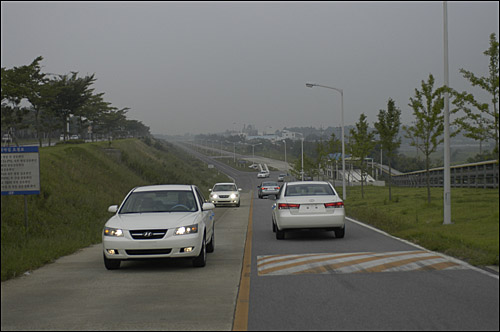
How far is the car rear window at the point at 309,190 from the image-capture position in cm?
1571

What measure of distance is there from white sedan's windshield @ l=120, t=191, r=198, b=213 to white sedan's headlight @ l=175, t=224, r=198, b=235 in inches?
48.9

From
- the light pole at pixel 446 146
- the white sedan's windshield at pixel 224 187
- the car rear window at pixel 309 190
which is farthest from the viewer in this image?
the white sedan's windshield at pixel 224 187

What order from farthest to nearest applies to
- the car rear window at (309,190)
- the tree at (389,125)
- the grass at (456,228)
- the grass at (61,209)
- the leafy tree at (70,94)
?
the leafy tree at (70,94) → the tree at (389,125) → the car rear window at (309,190) → the grass at (61,209) → the grass at (456,228)

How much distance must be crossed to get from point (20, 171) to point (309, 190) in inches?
285

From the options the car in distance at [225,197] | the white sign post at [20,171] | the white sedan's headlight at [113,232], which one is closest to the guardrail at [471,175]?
the car in distance at [225,197]

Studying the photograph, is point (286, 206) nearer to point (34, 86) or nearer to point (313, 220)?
point (313, 220)

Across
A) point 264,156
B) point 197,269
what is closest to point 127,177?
point 197,269

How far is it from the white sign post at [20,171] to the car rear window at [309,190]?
6342mm

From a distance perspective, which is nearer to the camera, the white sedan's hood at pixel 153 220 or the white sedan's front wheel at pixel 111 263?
the white sedan's hood at pixel 153 220

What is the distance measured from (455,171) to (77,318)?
3617 cm

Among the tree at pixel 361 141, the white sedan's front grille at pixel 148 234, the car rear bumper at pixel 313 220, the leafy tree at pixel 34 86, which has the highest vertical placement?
the leafy tree at pixel 34 86

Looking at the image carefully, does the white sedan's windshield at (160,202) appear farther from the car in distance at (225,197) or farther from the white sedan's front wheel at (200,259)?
the car in distance at (225,197)

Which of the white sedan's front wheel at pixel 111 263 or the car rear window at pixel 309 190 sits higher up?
the car rear window at pixel 309 190

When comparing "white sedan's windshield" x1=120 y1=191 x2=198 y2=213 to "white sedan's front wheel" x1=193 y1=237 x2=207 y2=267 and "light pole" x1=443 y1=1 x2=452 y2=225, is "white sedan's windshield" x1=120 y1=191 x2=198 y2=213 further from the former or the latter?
"light pole" x1=443 y1=1 x2=452 y2=225
